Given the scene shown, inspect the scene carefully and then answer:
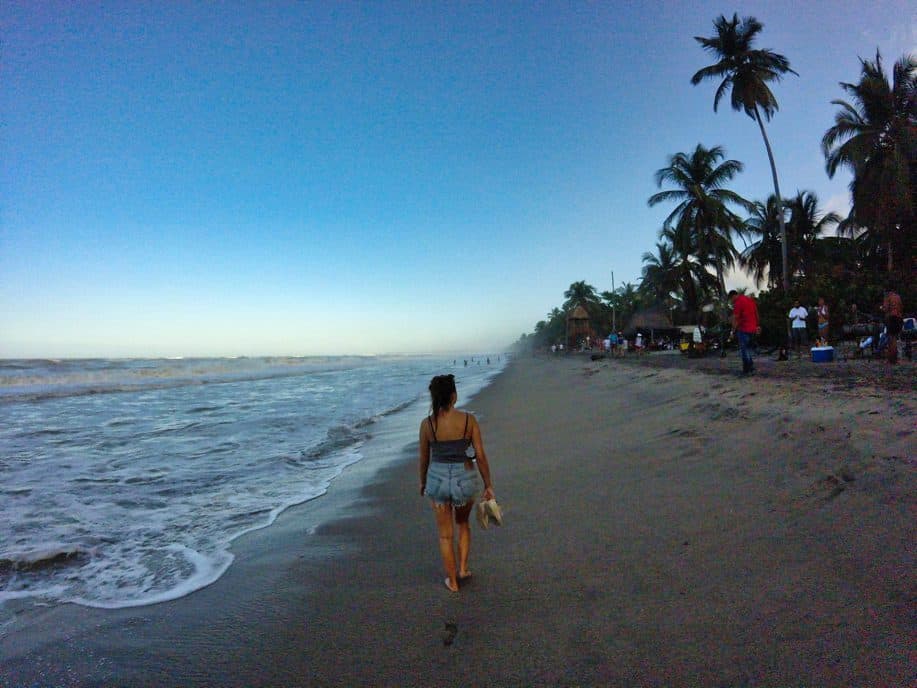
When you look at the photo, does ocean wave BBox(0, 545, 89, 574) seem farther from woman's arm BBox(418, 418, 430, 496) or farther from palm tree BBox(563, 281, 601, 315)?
palm tree BBox(563, 281, 601, 315)

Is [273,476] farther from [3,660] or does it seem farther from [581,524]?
[581,524]

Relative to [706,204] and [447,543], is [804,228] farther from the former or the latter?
[447,543]

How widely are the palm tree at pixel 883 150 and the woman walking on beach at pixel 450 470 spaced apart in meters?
30.5

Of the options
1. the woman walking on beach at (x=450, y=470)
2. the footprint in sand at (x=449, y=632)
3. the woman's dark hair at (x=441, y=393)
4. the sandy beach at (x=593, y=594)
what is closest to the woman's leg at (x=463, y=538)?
the woman walking on beach at (x=450, y=470)

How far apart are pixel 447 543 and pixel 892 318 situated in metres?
11.4

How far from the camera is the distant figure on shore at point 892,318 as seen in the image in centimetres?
948

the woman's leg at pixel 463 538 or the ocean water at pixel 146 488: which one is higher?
the woman's leg at pixel 463 538

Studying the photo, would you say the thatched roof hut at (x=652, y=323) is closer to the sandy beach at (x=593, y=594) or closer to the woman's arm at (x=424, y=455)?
the sandy beach at (x=593, y=594)

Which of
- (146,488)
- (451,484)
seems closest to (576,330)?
(146,488)

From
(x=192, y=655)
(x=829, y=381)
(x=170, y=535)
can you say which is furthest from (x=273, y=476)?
(x=829, y=381)

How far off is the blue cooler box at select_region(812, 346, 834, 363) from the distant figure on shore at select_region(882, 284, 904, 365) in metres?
1.63

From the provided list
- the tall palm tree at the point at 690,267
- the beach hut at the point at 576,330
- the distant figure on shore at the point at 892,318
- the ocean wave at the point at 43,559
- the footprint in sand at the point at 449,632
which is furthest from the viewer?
the beach hut at the point at 576,330

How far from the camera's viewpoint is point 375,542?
3963 millimetres

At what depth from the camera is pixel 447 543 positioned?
303 cm
